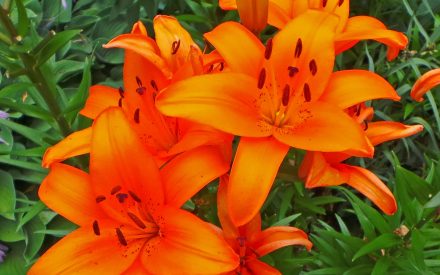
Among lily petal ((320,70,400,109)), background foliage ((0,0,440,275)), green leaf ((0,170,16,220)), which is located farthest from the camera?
green leaf ((0,170,16,220))

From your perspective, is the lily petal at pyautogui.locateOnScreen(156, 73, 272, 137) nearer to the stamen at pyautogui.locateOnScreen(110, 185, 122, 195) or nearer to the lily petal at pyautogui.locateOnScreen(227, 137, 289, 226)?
the lily petal at pyautogui.locateOnScreen(227, 137, 289, 226)

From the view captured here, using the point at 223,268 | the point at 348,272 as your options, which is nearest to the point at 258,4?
the point at 223,268

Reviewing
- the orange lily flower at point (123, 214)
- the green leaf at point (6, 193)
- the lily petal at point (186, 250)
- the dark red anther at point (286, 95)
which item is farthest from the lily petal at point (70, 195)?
the green leaf at point (6, 193)

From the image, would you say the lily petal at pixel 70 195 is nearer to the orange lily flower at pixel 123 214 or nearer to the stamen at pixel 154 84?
the orange lily flower at pixel 123 214

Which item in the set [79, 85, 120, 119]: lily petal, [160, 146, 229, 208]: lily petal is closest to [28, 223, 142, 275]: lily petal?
[160, 146, 229, 208]: lily petal

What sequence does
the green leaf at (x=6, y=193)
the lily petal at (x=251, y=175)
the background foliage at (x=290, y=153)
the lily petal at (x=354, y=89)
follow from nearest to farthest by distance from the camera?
1. the lily petal at (x=251, y=175)
2. the lily petal at (x=354, y=89)
3. the background foliage at (x=290, y=153)
4. the green leaf at (x=6, y=193)

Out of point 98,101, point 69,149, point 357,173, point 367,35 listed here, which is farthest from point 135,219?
point 367,35
